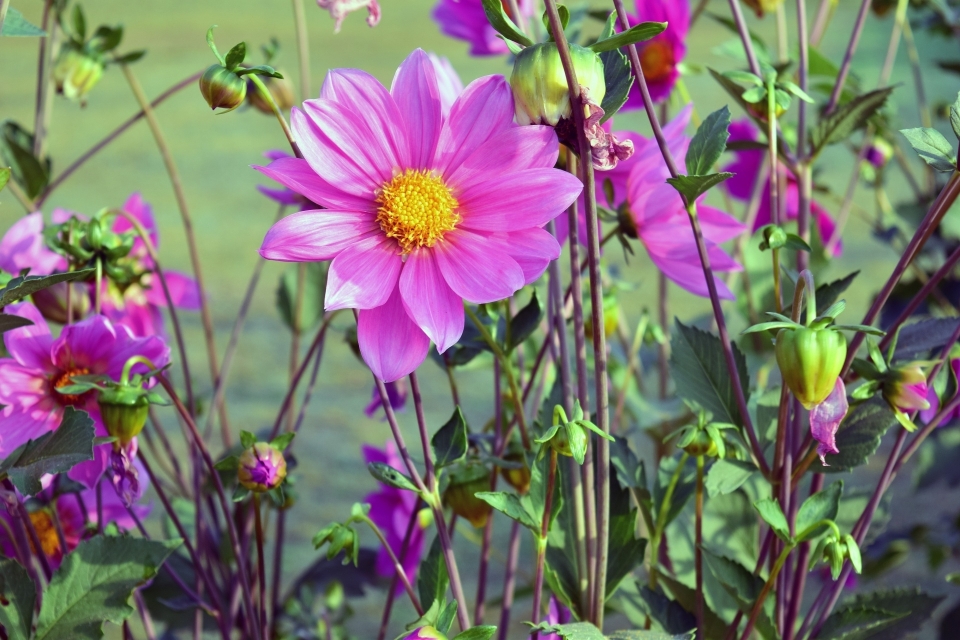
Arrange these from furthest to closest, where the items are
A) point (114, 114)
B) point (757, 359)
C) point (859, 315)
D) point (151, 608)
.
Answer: point (114, 114) < point (859, 315) < point (757, 359) < point (151, 608)

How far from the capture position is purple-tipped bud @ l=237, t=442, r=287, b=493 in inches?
13.4

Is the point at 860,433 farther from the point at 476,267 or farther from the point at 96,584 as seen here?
the point at 96,584

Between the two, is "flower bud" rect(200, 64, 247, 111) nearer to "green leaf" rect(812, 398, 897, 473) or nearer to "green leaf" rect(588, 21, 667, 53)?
"green leaf" rect(588, 21, 667, 53)

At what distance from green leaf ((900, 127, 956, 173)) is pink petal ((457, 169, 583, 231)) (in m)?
0.11

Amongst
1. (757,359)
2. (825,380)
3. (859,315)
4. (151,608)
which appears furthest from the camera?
(859,315)

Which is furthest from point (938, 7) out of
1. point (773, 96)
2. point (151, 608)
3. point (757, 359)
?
point (151, 608)

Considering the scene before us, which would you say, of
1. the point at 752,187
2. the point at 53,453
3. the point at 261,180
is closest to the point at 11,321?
the point at 53,453

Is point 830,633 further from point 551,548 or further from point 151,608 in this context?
point 151,608

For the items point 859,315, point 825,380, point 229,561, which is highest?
point 825,380

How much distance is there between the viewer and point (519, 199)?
11.6 inches

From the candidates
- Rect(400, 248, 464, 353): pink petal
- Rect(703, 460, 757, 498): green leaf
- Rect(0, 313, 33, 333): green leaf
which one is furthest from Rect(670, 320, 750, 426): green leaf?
Rect(0, 313, 33, 333): green leaf

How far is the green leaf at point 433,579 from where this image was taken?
37 cm

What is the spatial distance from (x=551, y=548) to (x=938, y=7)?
1.91 feet

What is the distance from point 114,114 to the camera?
206cm
